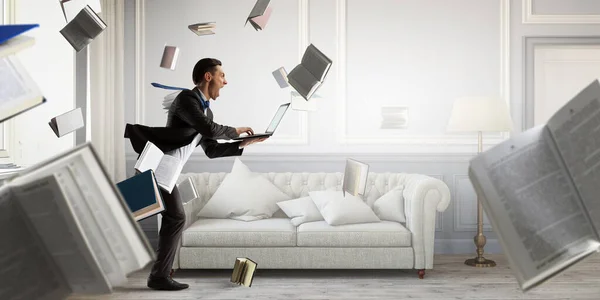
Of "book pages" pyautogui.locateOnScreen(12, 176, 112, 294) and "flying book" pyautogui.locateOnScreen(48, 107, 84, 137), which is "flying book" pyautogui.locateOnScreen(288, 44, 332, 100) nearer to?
"flying book" pyautogui.locateOnScreen(48, 107, 84, 137)

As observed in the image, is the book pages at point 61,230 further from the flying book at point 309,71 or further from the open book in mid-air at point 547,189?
the flying book at point 309,71

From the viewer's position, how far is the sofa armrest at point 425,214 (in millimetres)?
4012

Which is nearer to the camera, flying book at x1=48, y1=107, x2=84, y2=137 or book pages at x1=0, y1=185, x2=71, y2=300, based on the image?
book pages at x1=0, y1=185, x2=71, y2=300

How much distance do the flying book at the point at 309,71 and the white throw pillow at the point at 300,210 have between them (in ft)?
6.95

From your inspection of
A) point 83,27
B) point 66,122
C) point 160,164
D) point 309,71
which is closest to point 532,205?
point 309,71

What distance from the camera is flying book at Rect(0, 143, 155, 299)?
0.65 meters

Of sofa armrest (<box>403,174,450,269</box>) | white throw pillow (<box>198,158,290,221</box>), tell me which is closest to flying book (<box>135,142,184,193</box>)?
white throw pillow (<box>198,158,290,221</box>)

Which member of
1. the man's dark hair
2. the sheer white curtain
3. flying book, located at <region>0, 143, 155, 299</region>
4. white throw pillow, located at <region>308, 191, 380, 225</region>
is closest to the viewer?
flying book, located at <region>0, 143, 155, 299</region>

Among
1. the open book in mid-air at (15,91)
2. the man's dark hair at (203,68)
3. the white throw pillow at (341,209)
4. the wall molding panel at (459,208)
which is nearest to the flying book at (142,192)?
the open book in mid-air at (15,91)

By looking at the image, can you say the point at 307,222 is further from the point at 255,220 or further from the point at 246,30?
the point at 246,30

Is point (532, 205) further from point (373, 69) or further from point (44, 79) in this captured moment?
point (373, 69)

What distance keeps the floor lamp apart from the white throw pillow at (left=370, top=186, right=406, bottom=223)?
68cm

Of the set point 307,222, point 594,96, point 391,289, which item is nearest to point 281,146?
point 307,222

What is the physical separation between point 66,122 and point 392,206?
8.15 feet
